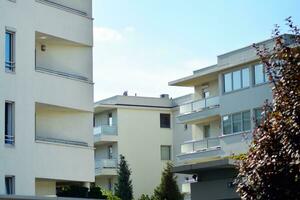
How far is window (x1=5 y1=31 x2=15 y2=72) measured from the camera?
31781 mm

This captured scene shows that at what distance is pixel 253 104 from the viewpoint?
156 feet

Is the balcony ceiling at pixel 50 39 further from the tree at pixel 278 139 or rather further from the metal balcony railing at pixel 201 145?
the tree at pixel 278 139

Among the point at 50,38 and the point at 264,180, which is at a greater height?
the point at 50,38

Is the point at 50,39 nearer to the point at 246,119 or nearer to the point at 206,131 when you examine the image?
the point at 246,119

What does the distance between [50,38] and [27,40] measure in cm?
192

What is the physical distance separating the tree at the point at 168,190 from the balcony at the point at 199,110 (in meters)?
4.57

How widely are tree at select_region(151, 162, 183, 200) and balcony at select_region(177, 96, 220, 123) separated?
4.57 meters

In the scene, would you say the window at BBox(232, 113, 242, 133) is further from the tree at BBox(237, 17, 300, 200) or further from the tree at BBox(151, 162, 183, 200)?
the tree at BBox(237, 17, 300, 200)

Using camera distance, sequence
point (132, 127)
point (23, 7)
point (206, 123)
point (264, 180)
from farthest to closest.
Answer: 1. point (132, 127)
2. point (206, 123)
3. point (23, 7)
4. point (264, 180)

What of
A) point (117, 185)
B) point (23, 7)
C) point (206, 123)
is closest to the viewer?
point (23, 7)

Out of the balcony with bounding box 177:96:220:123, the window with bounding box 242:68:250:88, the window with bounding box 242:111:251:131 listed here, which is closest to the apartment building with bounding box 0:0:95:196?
the window with bounding box 242:111:251:131

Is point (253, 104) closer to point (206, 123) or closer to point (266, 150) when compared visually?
point (206, 123)

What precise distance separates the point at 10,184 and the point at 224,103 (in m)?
22.4

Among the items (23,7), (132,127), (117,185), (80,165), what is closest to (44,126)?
(80,165)
